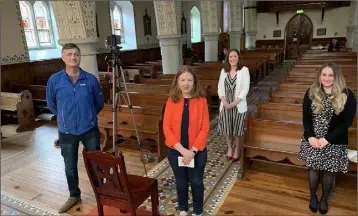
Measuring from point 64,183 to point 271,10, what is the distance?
19.5 metres

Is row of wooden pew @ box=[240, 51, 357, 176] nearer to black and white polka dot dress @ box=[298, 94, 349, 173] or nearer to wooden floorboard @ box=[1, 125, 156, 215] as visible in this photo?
black and white polka dot dress @ box=[298, 94, 349, 173]

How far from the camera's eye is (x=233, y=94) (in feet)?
13.3

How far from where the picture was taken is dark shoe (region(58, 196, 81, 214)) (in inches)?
131

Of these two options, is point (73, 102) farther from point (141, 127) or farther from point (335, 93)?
point (335, 93)

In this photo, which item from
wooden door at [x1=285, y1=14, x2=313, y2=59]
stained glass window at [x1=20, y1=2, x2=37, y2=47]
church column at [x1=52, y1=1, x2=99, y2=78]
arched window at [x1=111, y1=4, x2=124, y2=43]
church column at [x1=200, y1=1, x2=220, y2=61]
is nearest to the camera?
church column at [x1=52, y1=1, x2=99, y2=78]

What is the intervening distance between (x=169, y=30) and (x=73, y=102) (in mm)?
5498

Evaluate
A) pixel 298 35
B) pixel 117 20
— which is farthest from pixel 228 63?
pixel 298 35

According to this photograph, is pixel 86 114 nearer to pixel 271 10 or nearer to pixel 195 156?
pixel 195 156

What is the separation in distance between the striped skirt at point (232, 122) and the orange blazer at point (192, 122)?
4.98 feet

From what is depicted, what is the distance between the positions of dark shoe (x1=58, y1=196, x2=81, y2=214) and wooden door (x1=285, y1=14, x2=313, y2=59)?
1928 centimetres

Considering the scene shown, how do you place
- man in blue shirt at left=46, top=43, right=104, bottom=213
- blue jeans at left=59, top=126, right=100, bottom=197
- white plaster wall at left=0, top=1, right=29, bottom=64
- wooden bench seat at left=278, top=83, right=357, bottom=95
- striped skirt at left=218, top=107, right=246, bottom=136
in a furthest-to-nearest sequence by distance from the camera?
white plaster wall at left=0, top=1, right=29, bottom=64
wooden bench seat at left=278, top=83, right=357, bottom=95
striped skirt at left=218, top=107, right=246, bottom=136
blue jeans at left=59, top=126, right=100, bottom=197
man in blue shirt at left=46, top=43, right=104, bottom=213

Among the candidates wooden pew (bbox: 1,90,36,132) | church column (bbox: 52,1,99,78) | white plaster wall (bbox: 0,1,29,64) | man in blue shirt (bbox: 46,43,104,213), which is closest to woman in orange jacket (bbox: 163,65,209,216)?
man in blue shirt (bbox: 46,43,104,213)

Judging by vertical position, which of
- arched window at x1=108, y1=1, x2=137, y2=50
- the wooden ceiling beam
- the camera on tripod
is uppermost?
the wooden ceiling beam

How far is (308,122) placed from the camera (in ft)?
9.37
